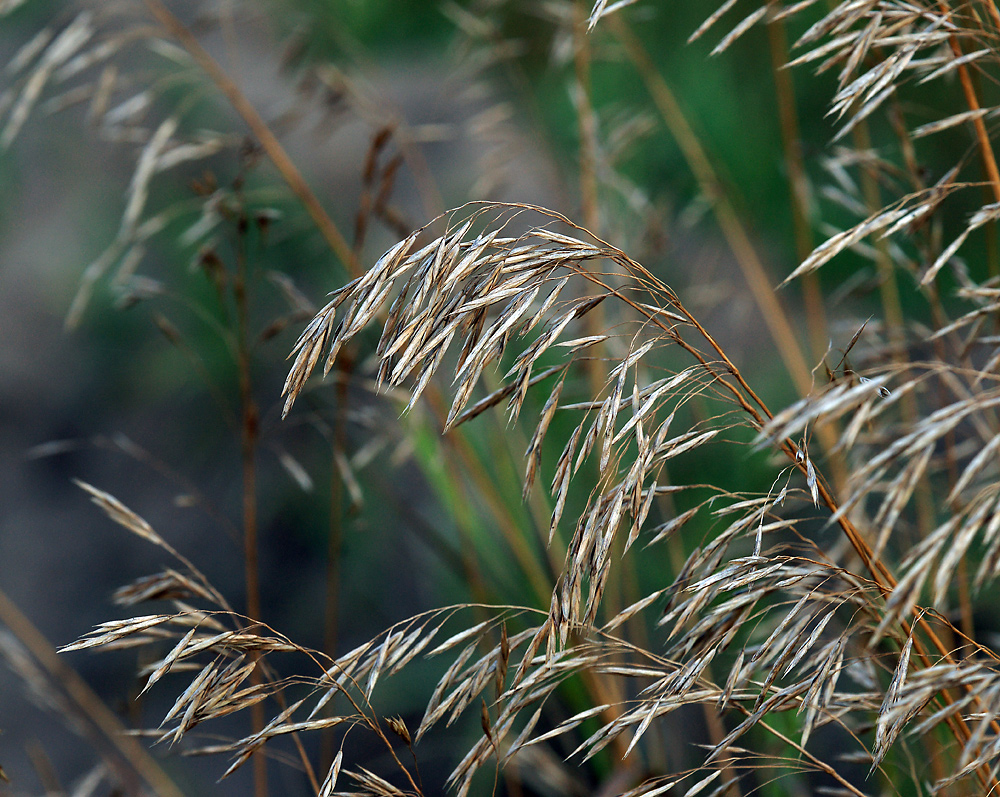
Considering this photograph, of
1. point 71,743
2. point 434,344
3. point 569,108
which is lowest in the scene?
point 71,743

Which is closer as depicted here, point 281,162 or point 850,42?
point 850,42

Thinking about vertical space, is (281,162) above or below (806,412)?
above

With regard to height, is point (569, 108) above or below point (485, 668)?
above

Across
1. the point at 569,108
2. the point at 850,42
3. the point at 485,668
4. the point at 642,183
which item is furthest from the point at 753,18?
the point at 569,108

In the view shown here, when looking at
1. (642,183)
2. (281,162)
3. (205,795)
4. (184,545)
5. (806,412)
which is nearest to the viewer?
(806,412)

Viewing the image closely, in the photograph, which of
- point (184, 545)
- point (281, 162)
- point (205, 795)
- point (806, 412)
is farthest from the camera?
point (184, 545)

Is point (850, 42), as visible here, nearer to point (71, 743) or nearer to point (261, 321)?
point (261, 321)

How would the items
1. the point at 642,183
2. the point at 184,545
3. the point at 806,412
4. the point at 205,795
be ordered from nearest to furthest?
the point at 806,412, the point at 205,795, the point at 184,545, the point at 642,183

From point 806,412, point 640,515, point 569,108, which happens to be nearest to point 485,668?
point 640,515

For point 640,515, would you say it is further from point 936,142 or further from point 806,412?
point 936,142
